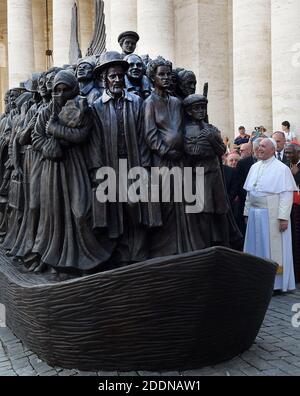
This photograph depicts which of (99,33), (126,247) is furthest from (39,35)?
(126,247)

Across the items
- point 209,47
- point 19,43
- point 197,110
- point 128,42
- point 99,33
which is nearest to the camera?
point 197,110

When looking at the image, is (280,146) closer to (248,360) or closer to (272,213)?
(272,213)

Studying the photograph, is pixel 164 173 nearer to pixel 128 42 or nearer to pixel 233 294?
pixel 233 294

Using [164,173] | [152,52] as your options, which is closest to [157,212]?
[164,173]

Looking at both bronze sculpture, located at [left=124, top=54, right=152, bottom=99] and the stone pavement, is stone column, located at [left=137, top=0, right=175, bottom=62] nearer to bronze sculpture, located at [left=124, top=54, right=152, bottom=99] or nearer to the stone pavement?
bronze sculpture, located at [left=124, top=54, right=152, bottom=99]

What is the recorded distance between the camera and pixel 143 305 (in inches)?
141

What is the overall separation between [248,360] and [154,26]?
46.4 feet

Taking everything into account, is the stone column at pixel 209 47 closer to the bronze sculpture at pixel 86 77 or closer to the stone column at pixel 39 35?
the bronze sculpture at pixel 86 77

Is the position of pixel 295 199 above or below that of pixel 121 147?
below

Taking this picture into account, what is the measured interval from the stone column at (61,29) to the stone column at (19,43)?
2.61 metres

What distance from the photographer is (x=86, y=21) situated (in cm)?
2709

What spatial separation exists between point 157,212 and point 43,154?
998mm

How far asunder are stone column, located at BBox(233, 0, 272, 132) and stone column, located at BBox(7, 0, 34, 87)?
12.5 meters

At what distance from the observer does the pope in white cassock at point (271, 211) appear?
21.7 feet
